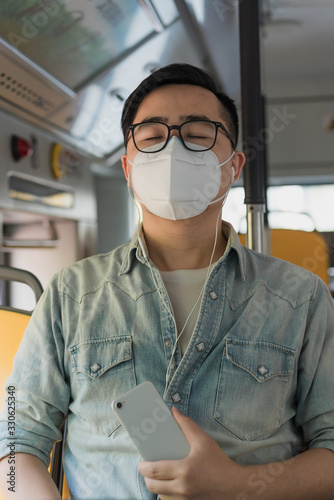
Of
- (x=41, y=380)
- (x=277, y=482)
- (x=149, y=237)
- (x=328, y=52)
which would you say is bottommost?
(x=277, y=482)

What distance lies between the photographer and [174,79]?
1250mm

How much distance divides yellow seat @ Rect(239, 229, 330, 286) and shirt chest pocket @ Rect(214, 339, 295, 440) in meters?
1.02

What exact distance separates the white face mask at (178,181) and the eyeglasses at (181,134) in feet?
0.05

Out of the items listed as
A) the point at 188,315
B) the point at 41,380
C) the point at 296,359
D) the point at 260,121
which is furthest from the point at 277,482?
the point at 260,121

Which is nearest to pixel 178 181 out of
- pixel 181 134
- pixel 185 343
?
pixel 181 134

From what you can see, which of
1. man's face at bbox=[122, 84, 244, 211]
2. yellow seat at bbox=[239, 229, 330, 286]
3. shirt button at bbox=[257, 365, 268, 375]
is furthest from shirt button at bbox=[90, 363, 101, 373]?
yellow seat at bbox=[239, 229, 330, 286]

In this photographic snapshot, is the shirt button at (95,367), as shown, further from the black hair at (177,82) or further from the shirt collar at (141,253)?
the black hair at (177,82)

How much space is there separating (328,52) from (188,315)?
4.22m

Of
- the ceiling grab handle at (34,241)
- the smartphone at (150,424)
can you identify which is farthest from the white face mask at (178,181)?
the ceiling grab handle at (34,241)

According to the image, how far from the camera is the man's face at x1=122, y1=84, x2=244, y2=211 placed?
1.20 metres

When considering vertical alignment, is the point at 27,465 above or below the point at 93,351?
below

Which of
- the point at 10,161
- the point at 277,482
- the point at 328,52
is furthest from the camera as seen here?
the point at 328,52

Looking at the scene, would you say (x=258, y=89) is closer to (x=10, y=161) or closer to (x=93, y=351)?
(x=93, y=351)

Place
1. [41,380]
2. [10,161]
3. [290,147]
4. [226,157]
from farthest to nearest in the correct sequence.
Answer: [290,147] → [10,161] → [226,157] → [41,380]
